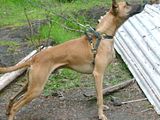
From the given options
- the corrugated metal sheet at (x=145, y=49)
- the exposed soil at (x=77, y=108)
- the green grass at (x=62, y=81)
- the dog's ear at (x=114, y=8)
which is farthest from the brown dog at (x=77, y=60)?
the green grass at (x=62, y=81)

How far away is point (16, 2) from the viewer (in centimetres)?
1362

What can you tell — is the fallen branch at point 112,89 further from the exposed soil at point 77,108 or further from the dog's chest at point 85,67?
the dog's chest at point 85,67

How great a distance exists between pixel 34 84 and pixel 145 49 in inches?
103

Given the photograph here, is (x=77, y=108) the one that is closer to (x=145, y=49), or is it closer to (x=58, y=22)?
(x=145, y=49)

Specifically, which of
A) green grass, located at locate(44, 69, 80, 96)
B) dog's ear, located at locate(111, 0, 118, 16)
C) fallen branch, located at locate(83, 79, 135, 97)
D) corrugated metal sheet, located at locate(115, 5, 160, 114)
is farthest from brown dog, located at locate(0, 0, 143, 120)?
green grass, located at locate(44, 69, 80, 96)

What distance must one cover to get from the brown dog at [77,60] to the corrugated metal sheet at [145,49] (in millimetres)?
887

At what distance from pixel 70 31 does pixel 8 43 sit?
1.29 m

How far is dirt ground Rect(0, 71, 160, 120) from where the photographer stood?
6609mm

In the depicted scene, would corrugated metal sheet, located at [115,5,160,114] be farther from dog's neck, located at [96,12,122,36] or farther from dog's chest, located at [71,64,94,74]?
dog's neck, located at [96,12,122,36]

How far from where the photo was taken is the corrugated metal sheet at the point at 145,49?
7.18 meters

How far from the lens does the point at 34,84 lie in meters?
6.35

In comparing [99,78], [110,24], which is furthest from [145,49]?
[99,78]

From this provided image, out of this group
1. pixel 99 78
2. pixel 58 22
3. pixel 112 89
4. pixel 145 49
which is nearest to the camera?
pixel 99 78

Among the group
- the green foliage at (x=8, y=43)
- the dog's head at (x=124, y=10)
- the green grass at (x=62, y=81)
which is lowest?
the green grass at (x=62, y=81)
